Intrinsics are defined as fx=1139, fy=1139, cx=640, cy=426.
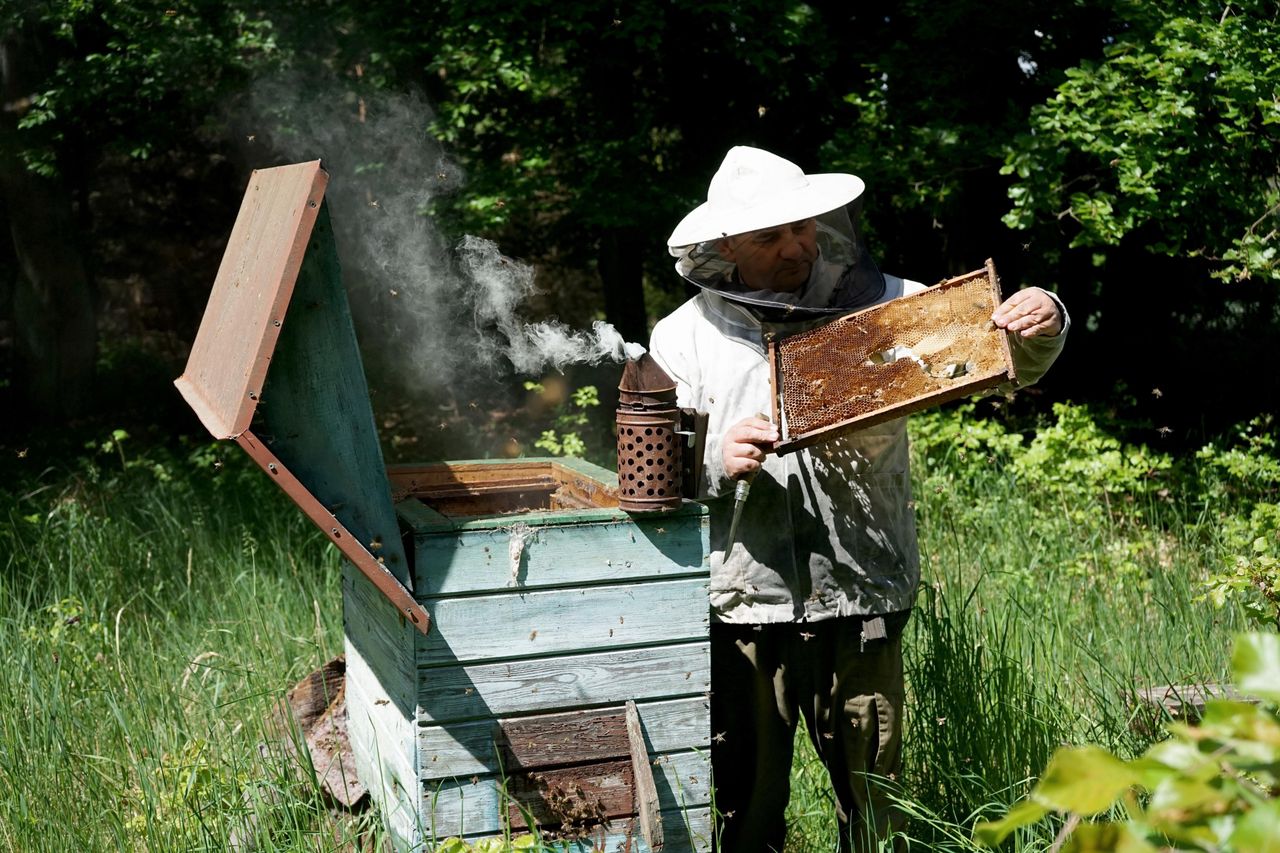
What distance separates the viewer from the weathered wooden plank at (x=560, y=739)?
7.08 feet

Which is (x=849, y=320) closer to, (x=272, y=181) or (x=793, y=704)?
(x=793, y=704)

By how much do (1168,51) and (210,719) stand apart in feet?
15.0

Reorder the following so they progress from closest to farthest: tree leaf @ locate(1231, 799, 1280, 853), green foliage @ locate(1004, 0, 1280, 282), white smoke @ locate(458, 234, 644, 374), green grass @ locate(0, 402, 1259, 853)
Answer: tree leaf @ locate(1231, 799, 1280, 853) → white smoke @ locate(458, 234, 644, 374) → green grass @ locate(0, 402, 1259, 853) → green foliage @ locate(1004, 0, 1280, 282)

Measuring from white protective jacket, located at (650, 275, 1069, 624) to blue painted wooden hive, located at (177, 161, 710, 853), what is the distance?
245 millimetres

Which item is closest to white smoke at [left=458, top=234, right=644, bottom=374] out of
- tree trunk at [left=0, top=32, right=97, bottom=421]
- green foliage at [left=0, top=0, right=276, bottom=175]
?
green foliage at [left=0, top=0, right=276, bottom=175]

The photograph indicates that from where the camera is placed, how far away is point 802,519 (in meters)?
2.47

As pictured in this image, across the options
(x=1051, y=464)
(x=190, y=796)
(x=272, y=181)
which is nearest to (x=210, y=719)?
(x=190, y=796)

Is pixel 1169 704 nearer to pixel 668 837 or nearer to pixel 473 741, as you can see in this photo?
pixel 668 837

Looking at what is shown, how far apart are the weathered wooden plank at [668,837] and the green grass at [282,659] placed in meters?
0.41

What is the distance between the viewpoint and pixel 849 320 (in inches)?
91.3

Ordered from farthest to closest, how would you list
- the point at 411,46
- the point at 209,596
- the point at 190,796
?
the point at 411,46, the point at 209,596, the point at 190,796

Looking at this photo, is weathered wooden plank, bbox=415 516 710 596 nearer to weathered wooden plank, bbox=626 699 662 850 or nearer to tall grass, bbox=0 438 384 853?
weathered wooden plank, bbox=626 699 662 850

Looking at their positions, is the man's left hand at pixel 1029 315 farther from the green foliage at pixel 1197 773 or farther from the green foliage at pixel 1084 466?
the green foliage at pixel 1084 466

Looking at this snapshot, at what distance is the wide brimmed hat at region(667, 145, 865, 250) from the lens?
2.35 m
